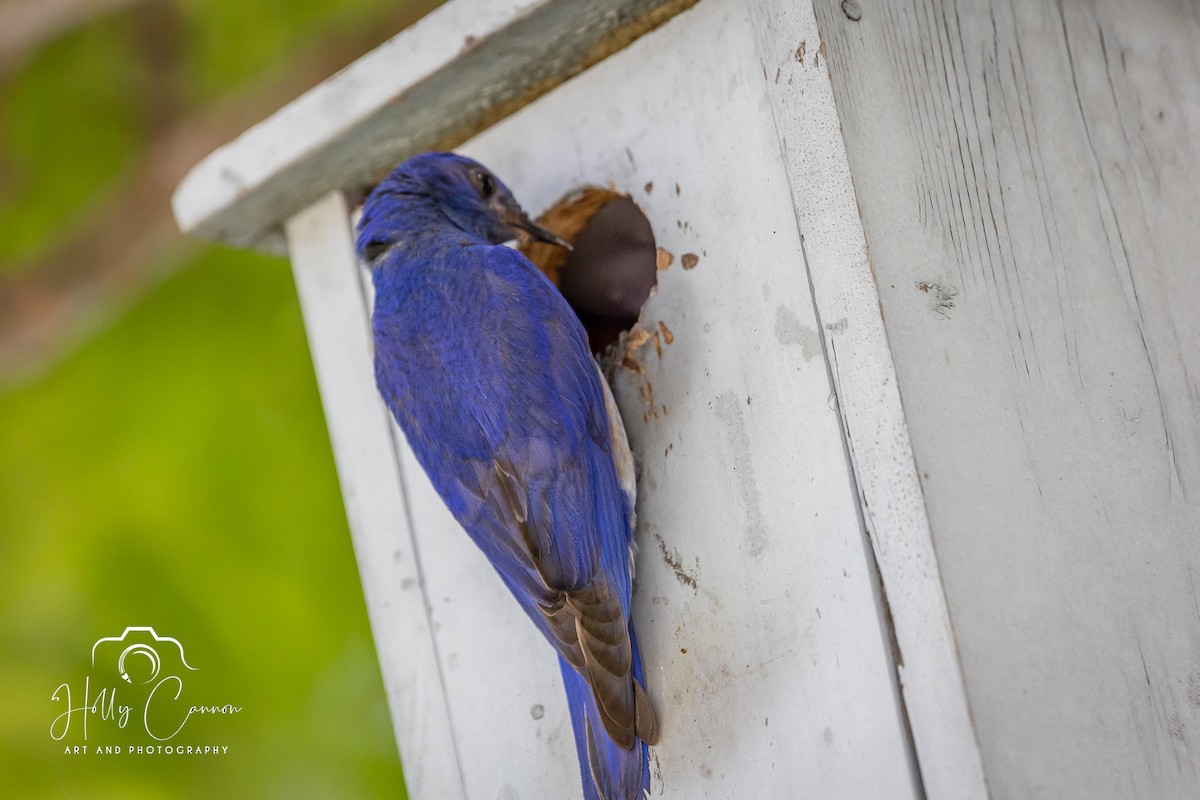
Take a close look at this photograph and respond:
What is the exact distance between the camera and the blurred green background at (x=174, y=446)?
2340 mm

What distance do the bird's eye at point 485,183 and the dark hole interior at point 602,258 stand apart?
9 cm

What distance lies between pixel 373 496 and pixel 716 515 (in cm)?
65

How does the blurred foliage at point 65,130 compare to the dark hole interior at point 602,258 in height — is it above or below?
above

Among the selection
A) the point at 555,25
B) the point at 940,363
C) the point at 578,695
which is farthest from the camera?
the point at 555,25

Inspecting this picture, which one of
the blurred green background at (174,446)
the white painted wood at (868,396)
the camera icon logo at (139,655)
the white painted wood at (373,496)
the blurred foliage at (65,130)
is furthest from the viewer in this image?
the blurred foliage at (65,130)

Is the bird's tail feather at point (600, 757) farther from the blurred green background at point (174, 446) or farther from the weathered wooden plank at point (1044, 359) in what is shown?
the blurred green background at point (174, 446)

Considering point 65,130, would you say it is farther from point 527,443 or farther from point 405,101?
point 527,443

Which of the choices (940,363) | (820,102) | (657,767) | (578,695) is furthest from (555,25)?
(657,767)

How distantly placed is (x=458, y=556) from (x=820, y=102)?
0.85 m

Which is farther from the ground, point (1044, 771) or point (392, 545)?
point (392, 545)

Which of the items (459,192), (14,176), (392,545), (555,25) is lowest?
(392,545)

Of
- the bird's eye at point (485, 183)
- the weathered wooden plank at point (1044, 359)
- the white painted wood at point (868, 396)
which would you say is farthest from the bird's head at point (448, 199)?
the weathered wooden plank at point (1044, 359)

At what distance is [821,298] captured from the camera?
1.36m

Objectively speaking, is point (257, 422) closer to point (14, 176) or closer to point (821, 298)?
point (14, 176)
